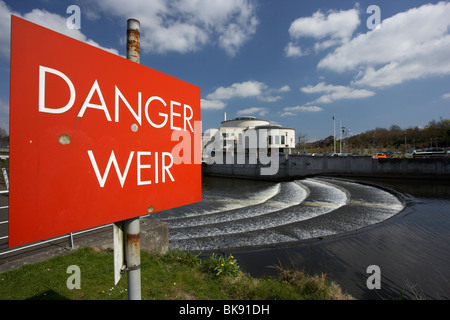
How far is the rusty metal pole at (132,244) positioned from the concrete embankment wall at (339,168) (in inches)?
1608

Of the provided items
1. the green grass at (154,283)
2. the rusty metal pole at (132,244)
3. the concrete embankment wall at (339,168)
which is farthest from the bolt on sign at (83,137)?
the concrete embankment wall at (339,168)

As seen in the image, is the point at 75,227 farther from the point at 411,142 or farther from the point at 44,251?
the point at 411,142

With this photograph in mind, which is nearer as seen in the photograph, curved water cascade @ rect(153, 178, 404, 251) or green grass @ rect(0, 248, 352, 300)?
green grass @ rect(0, 248, 352, 300)

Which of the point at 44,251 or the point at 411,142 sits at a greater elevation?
the point at 411,142

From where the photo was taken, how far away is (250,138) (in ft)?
218

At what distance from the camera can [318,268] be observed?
346 inches

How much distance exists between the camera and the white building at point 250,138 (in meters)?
62.6

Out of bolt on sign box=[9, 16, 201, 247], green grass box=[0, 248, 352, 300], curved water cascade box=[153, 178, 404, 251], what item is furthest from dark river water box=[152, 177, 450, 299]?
bolt on sign box=[9, 16, 201, 247]

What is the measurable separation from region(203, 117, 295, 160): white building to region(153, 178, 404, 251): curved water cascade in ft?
126

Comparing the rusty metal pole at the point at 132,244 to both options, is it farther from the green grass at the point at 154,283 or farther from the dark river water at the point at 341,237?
the dark river water at the point at 341,237

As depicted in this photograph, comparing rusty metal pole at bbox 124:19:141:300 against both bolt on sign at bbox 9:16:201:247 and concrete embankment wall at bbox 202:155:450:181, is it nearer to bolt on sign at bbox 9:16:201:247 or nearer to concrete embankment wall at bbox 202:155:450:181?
bolt on sign at bbox 9:16:201:247

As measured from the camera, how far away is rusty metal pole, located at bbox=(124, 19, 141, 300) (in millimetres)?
1859

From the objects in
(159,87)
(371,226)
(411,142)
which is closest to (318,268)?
(371,226)

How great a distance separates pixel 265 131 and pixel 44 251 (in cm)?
6043
